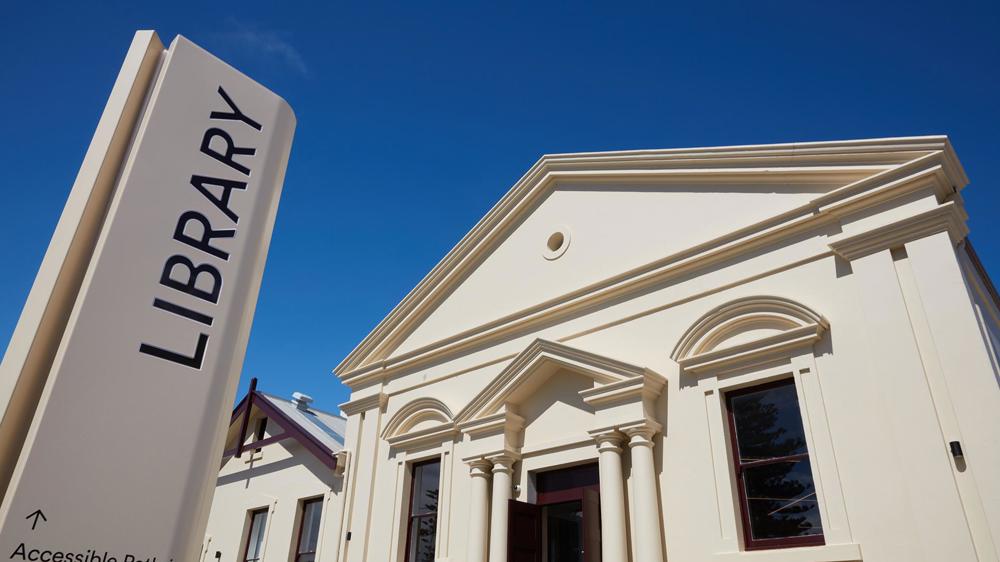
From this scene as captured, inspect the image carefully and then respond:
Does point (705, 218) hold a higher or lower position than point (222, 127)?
higher

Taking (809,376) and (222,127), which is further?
(809,376)

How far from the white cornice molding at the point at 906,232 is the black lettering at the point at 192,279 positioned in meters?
7.76

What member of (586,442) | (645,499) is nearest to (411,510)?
(586,442)

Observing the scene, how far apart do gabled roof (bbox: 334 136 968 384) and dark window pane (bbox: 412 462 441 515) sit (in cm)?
233

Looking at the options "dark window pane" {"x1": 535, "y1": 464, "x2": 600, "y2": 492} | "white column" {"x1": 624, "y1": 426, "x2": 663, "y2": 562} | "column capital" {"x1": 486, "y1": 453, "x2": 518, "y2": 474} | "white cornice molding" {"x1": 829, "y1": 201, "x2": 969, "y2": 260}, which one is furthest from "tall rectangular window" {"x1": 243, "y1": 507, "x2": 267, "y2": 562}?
"white cornice molding" {"x1": 829, "y1": 201, "x2": 969, "y2": 260}

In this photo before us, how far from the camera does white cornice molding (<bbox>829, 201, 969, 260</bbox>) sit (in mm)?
8008

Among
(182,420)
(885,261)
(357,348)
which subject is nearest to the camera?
(182,420)

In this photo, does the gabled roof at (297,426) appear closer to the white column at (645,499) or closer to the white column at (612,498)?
the white column at (612,498)

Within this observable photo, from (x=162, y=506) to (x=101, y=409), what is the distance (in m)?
0.47

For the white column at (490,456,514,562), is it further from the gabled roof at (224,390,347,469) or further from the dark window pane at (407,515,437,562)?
the gabled roof at (224,390,347,469)

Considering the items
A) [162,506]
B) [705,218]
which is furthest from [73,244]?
[705,218]

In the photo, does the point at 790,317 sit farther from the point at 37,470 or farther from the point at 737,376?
the point at 37,470

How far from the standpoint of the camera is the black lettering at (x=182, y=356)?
3055mm

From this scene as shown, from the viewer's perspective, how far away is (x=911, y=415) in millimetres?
7480
